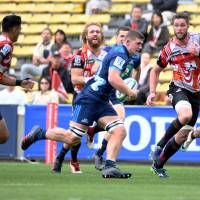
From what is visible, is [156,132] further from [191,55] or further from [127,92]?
[127,92]

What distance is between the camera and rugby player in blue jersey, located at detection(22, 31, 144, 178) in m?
12.0

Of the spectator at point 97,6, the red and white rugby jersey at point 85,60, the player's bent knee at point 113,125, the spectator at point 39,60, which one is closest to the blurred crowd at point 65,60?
the spectator at point 39,60

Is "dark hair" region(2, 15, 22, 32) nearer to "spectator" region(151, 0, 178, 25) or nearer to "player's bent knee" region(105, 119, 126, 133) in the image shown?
"player's bent knee" region(105, 119, 126, 133)

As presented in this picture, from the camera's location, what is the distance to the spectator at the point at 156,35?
20.3 metres

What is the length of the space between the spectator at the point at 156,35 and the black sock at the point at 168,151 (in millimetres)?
7526

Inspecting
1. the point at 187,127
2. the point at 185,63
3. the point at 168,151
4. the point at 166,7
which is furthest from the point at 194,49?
the point at 166,7

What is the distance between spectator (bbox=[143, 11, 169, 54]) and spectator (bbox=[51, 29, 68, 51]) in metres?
1.97

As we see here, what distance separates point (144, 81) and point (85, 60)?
5.46 meters

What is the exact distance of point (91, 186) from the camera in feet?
35.3

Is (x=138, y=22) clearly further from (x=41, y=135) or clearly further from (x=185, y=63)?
(x=41, y=135)

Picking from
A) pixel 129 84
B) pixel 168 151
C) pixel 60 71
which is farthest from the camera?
pixel 60 71

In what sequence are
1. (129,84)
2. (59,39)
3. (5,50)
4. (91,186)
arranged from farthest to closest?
(59,39)
(129,84)
(5,50)
(91,186)

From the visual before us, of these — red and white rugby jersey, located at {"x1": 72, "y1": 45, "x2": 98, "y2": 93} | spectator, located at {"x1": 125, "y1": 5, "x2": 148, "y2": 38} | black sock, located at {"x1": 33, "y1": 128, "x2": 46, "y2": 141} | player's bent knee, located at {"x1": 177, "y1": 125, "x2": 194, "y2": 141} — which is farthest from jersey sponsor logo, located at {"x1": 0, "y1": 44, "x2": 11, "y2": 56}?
spectator, located at {"x1": 125, "y1": 5, "x2": 148, "y2": 38}

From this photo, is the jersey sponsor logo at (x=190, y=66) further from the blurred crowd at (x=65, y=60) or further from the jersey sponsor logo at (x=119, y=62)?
the blurred crowd at (x=65, y=60)
